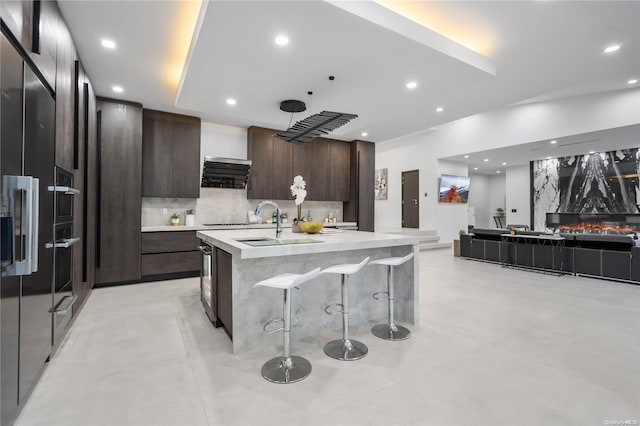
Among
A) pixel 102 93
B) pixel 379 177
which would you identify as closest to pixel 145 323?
pixel 102 93

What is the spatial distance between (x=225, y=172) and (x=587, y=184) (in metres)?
9.83

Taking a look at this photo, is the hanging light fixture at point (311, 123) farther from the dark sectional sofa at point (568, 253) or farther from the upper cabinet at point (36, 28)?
the dark sectional sofa at point (568, 253)

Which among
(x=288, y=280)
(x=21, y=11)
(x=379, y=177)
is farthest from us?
(x=379, y=177)

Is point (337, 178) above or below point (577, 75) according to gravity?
below

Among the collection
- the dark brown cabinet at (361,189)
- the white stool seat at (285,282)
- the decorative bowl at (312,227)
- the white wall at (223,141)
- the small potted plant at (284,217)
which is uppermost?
the white wall at (223,141)

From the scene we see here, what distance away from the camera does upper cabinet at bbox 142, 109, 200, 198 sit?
5.13m

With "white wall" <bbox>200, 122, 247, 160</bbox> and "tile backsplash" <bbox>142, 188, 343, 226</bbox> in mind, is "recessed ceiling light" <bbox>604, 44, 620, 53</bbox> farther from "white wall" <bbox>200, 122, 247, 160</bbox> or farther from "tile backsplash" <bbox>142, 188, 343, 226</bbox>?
"white wall" <bbox>200, 122, 247, 160</bbox>

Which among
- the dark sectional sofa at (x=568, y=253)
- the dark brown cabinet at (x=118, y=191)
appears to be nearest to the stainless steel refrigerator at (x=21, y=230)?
the dark brown cabinet at (x=118, y=191)

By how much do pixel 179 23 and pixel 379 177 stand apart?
9.88 meters

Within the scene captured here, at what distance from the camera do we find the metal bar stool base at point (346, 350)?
240cm

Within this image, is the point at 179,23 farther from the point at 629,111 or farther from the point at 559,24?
the point at 629,111

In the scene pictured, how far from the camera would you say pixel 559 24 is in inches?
119

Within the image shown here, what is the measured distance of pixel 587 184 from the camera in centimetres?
847

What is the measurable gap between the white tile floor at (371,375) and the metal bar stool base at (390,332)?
94 millimetres
